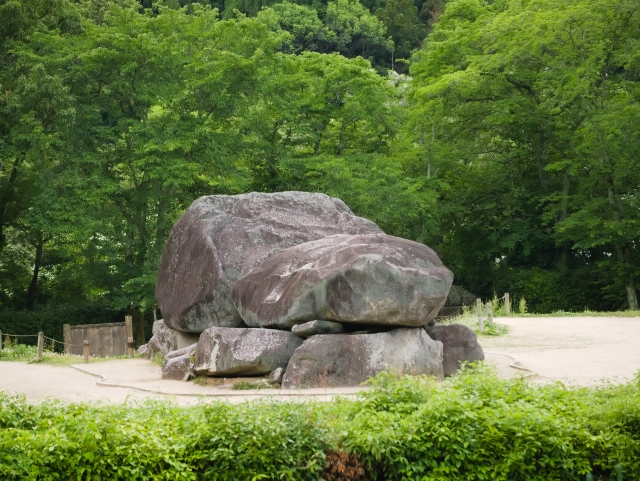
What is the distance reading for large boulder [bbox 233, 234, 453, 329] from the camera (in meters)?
13.1

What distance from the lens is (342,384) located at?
12938 mm

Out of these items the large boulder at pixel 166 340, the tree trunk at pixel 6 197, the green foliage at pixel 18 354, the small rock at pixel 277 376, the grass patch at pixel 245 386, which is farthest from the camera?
the tree trunk at pixel 6 197

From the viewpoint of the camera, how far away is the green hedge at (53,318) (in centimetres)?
2889

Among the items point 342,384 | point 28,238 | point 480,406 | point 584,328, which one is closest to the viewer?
point 480,406

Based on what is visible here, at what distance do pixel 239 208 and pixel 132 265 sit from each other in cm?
Answer: 1248

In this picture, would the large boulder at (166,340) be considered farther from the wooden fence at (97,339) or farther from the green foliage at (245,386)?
the wooden fence at (97,339)

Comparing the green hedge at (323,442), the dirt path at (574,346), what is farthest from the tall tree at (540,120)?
the green hedge at (323,442)

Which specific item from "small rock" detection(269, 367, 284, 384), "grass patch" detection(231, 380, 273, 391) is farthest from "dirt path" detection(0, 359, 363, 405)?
"small rock" detection(269, 367, 284, 384)

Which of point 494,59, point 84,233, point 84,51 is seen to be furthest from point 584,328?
point 84,51

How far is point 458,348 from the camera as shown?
14.3 meters

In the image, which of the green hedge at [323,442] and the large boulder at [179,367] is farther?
the large boulder at [179,367]

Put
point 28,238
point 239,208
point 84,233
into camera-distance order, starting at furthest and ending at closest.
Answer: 1. point 28,238
2. point 84,233
3. point 239,208

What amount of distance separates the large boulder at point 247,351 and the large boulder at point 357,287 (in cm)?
41

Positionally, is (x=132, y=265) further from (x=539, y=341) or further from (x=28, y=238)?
(x=539, y=341)
